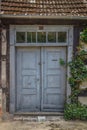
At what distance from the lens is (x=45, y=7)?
9.12 metres

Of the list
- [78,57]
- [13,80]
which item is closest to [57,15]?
[78,57]

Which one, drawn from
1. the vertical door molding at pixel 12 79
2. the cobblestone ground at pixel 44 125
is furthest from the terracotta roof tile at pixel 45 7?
the cobblestone ground at pixel 44 125

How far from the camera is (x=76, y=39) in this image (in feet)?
30.1

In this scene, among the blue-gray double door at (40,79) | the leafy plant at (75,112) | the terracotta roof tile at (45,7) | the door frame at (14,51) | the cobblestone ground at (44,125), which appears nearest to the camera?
the cobblestone ground at (44,125)

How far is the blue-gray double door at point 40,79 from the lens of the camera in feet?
30.9

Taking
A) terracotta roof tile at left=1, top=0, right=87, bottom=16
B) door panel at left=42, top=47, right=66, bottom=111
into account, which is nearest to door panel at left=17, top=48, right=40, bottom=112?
door panel at left=42, top=47, right=66, bottom=111

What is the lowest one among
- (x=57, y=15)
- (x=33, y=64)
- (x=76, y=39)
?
(x=33, y=64)

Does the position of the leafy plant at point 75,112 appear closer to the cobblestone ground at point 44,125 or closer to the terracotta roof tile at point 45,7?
the cobblestone ground at point 44,125

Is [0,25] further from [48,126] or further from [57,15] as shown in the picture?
[48,126]

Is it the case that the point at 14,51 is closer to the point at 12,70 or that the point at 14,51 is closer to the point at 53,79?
the point at 12,70

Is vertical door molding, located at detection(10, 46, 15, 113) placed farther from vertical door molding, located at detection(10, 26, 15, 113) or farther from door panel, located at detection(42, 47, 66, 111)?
door panel, located at detection(42, 47, 66, 111)

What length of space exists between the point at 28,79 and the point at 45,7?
2.25m

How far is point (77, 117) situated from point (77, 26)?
269 centimetres

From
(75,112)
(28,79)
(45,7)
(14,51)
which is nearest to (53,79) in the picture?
(28,79)
